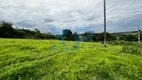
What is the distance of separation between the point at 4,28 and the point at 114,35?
2889 centimetres

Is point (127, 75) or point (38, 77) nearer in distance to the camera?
point (38, 77)

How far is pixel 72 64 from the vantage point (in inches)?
371

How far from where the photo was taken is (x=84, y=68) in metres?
8.82

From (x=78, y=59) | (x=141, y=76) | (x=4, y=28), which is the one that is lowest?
(x=141, y=76)

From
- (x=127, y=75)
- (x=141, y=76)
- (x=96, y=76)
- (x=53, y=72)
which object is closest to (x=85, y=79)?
(x=96, y=76)

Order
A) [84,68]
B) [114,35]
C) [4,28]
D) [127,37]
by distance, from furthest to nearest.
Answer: [114,35]
[127,37]
[4,28]
[84,68]

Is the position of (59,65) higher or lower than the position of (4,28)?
lower

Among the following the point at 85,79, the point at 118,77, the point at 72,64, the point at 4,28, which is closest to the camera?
the point at 85,79

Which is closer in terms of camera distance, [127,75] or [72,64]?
[127,75]

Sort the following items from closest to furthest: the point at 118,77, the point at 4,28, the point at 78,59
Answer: the point at 118,77
the point at 78,59
the point at 4,28

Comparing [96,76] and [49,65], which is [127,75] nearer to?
[96,76]

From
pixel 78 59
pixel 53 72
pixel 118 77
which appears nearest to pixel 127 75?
pixel 118 77

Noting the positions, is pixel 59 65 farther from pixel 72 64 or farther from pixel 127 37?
pixel 127 37

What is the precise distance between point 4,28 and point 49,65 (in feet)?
101
